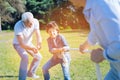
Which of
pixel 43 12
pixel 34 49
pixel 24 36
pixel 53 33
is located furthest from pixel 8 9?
pixel 53 33

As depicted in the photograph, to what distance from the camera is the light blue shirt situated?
3.05 meters

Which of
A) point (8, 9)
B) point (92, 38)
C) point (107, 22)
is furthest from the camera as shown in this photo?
point (8, 9)

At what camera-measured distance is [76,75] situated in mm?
9180

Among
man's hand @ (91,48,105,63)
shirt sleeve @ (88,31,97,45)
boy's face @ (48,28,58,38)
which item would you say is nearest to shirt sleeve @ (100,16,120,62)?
shirt sleeve @ (88,31,97,45)

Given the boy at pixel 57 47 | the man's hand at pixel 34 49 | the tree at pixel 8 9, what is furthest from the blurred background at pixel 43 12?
the boy at pixel 57 47

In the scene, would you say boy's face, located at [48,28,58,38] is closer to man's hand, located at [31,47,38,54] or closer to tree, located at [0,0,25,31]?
man's hand, located at [31,47,38,54]

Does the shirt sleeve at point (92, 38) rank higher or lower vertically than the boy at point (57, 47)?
higher

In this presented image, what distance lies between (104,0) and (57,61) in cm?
429

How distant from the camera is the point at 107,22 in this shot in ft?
10.0

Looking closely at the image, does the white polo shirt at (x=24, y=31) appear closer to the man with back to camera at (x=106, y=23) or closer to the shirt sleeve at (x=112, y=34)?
the man with back to camera at (x=106, y=23)

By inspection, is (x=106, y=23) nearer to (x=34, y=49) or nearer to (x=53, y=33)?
(x=53, y=33)

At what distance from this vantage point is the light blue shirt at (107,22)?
3.05 m

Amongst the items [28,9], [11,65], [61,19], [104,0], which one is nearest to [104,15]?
[104,0]

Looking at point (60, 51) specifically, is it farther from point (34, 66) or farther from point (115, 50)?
point (115, 50)
